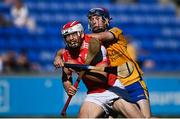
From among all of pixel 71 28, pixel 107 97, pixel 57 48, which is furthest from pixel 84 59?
pixel 57 48

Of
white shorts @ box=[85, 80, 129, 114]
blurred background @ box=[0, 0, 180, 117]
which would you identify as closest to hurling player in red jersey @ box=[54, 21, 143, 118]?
white shorts @ box=[85, 80, 129, 114]

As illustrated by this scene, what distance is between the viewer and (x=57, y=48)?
60.3 feet

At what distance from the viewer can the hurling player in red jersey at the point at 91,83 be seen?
885cm

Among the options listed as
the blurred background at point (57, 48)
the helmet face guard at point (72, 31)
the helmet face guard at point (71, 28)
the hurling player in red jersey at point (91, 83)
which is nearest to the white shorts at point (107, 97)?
the hurling player in red jersey at point (91, 83)

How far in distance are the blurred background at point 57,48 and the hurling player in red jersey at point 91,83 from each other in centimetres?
615

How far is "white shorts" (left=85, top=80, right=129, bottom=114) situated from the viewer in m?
8.98

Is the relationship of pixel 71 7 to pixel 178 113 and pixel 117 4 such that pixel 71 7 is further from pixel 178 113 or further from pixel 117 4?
pixel 178 113

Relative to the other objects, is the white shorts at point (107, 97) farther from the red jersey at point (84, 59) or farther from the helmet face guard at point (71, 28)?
the helmet face guard at point (71, 28)

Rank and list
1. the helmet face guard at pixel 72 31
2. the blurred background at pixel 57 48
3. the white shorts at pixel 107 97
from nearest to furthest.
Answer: the helmet face guard at pixel 72 31
the white shorts at pixel 107 97
the blurred background at pixel 57 48

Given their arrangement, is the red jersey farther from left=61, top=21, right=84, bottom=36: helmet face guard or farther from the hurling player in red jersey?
left=61, top=21, right=84, bottom=36: helmet face guard

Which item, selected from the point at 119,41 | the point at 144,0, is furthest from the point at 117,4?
the point at 119,41

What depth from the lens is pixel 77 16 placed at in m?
19.8

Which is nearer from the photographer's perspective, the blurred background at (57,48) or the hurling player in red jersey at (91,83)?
the hurling player in red jersey at (91,83)

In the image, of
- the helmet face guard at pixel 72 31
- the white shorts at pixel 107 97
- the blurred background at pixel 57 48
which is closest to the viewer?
the helmet face guard at pixel 72 31
